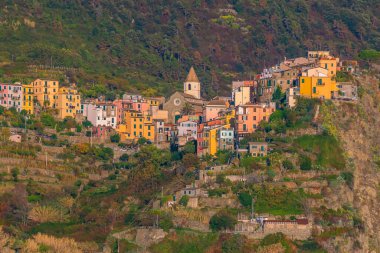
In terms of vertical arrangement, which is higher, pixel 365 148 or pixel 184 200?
pixel 365 148

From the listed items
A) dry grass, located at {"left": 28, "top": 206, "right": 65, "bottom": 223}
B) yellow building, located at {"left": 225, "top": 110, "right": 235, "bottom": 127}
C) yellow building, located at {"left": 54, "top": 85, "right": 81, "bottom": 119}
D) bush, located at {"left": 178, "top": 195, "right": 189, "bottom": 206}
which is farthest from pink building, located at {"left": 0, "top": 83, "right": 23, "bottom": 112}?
bush, located at {"left": 178, "top": 195, "right": 189, "bottom": 206}

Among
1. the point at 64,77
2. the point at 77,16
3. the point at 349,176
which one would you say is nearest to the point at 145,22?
the point at 77,16

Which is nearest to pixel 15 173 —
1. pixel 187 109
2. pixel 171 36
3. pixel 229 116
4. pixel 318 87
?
pixel 229 116

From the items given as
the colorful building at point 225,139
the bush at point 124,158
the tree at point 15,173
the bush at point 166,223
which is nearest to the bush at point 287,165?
the colorful building at point 225,139

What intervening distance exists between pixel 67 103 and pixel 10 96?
4.05 metres

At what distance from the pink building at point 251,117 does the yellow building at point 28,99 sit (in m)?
17.3

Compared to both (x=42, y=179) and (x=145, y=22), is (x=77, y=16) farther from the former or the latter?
(x=42, y=179)

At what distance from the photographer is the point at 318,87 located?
106 meters

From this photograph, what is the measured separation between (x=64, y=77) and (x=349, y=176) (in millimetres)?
32013

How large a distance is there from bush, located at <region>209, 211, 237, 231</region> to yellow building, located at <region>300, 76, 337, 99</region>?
46.0 ft

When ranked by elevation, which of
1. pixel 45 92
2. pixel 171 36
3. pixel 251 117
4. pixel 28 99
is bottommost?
pixel 251 117

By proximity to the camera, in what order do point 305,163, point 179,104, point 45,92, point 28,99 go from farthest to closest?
point 179,104 → point 45,92 → point 28,99 → point 305,163

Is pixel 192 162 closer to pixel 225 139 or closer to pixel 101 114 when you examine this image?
pixel 225 139

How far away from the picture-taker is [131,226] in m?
97.4
